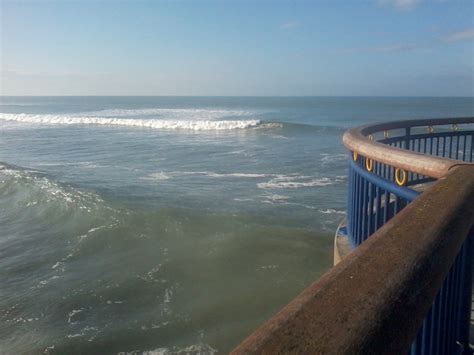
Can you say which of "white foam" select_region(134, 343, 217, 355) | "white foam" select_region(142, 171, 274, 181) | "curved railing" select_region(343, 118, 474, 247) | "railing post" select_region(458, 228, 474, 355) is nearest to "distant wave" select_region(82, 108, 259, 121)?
"white foam" select_region(142, 171, 274, 181)

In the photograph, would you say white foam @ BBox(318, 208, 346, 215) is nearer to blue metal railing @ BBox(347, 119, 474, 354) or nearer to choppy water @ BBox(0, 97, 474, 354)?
choppy water @ BBox(0, 97, 474, 354)

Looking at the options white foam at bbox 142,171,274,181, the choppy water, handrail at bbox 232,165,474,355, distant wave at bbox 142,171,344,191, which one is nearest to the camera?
handrail at bbox 232,165,474,355

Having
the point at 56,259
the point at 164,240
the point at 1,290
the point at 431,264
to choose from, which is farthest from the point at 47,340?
the point at 431,264

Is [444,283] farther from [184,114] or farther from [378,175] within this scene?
[184,114]

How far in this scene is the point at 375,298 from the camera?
94 cm

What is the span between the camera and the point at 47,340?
197 inches

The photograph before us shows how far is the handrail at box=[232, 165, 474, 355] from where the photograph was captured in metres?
0.82

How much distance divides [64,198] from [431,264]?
35.6 feet

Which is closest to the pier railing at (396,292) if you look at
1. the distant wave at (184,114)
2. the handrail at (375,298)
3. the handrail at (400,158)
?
the handrail at (375,298)

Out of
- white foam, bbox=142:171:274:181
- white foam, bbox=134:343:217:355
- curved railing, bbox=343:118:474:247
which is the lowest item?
white foam, bbox=134:343:217:355

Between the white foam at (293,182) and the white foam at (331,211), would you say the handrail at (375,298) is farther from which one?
the white foam at (293,182)

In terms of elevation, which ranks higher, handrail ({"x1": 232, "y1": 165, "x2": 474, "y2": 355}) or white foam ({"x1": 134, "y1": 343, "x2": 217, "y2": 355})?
handrail ({"x1": 232, "y1": 165, "x2": 474, "y2": 355})

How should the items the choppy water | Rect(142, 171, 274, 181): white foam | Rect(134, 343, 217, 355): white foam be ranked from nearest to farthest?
1. Rect(134, 343, 217, 355): white foam
2. the choppy water
3. Rect(142, 171, 274, 181): white foam

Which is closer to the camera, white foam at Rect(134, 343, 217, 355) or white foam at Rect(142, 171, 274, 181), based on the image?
white foam at Rect(134, 343, 217, 355)
